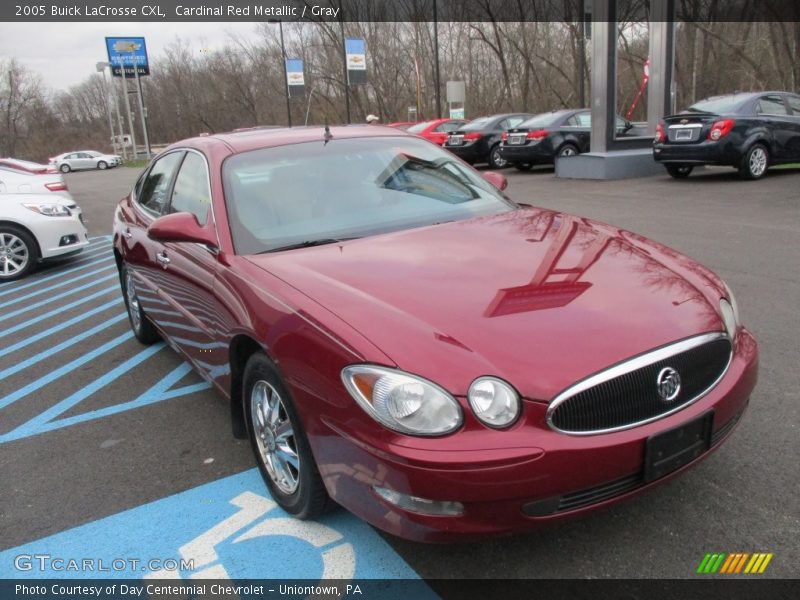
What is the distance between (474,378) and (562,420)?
0.30 metres

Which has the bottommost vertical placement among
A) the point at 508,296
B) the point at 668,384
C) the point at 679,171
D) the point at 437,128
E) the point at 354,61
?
the point at 679,171

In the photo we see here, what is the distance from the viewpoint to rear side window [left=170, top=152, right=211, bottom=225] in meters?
3.50

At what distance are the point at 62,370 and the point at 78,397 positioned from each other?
28.7 inches

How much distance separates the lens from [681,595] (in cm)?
216

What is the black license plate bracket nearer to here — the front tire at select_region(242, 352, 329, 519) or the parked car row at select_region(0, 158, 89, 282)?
the front tire at select_region(242, 352, 329, 519)

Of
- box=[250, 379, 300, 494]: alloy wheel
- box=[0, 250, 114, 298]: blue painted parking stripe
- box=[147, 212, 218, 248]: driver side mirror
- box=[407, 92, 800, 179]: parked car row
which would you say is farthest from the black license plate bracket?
box=[407, 92, 800, 179]: parked car row

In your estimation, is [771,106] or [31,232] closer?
[31,232]

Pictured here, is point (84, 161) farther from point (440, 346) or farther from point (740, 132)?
point (440, 346)

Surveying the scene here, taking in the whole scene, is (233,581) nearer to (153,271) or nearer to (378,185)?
(378,185)

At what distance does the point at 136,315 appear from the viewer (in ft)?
17.3

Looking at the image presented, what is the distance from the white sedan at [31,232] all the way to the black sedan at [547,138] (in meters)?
11.2

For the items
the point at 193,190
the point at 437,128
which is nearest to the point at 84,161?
the point at 437,128

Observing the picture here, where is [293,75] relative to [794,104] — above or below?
above

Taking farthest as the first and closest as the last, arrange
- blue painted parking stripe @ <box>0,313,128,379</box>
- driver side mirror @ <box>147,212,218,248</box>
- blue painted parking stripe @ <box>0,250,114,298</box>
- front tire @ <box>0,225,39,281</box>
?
front tire @ <box>0,225,39,281</box>, blue painted parking stripe @ <box>0,250,114,298</box>, blue painted parking stripe @ <box>0,313,128,379</box>, driver side mirror @ <box>147,212,218,248</box>
